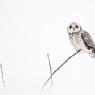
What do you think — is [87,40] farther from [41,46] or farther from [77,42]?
[41,46]

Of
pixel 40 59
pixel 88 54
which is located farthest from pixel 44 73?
pixel 88 54

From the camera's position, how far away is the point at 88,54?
910 millimetres

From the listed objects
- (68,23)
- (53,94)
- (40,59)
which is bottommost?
(53,94)

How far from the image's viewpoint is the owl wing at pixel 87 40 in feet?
2.96

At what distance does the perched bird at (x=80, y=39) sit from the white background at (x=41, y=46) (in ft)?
0.05

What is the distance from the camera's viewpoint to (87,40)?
91cm

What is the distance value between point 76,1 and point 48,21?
0.11 meters

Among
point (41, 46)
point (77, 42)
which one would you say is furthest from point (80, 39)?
point (41, 46)

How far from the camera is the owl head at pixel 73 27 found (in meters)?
0.92

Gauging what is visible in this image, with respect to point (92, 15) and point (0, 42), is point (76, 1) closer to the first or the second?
point (92, 15)

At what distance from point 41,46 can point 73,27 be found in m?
0.13

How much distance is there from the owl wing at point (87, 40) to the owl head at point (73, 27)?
22 mm

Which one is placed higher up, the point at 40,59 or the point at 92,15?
the point at 92,15

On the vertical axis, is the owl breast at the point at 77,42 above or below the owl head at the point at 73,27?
below
